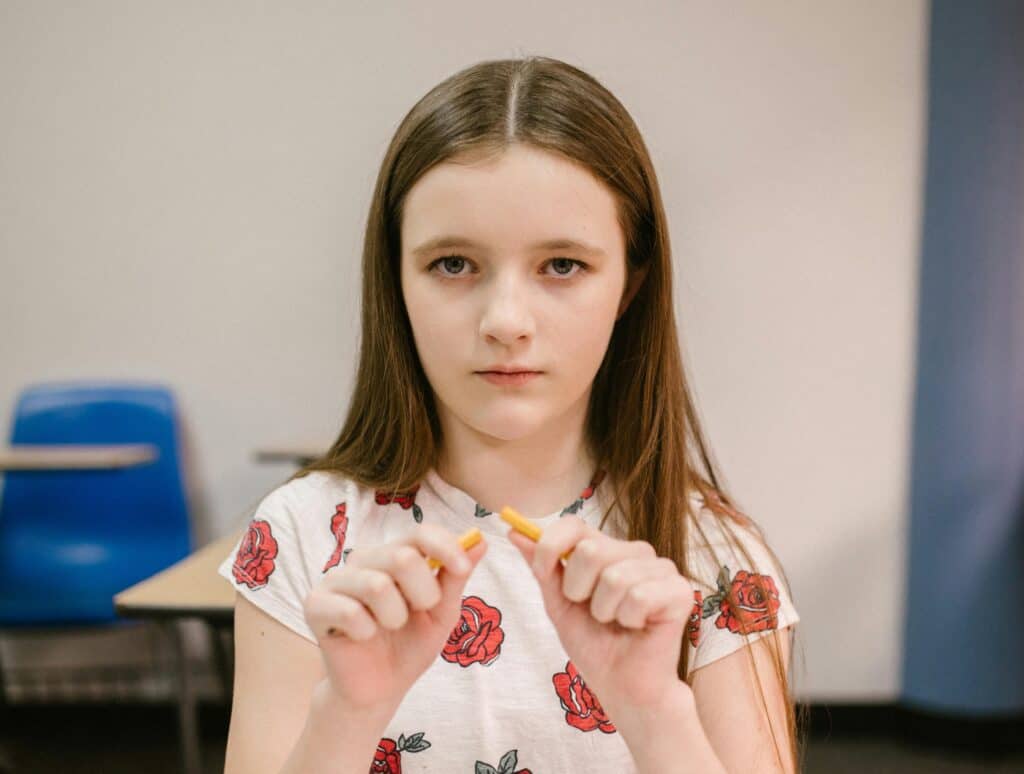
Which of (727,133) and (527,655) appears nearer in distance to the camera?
(527,655)

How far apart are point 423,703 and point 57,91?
8.91 ft

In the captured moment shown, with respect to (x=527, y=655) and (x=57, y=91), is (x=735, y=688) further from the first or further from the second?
(x=57, y=91)

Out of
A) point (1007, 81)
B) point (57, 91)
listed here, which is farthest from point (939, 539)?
point (57, 91)

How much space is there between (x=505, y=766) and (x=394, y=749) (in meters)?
0.12

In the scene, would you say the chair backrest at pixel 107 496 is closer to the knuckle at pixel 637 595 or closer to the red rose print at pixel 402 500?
the red rose print at pixel 402 500

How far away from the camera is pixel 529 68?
94cm

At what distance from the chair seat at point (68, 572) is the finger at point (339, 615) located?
2.01 metres

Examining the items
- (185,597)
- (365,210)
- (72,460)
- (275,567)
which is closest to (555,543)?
(275,567)

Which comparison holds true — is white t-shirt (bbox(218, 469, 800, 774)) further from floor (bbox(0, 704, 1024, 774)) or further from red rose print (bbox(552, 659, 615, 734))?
floor (bbox(0, 704, 1024, 774))

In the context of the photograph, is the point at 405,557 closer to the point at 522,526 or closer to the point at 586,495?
the point at 522,526

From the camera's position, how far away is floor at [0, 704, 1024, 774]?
264cm

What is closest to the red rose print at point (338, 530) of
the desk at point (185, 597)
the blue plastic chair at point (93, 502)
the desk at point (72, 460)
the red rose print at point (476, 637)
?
the red rose print at point (476, 637)

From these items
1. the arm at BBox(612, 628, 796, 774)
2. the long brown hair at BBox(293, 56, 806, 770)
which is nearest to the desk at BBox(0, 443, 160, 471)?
the long brown hair at BBox(293, 56, 806, 770)

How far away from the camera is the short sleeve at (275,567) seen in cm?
91
